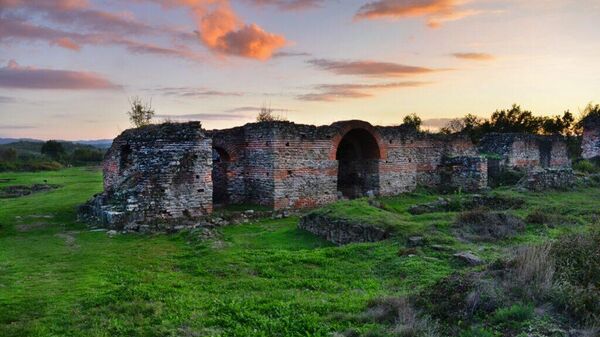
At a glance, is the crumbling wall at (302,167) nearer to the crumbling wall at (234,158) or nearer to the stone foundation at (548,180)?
the crumbling wall at (234,158)

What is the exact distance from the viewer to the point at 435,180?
22.6m

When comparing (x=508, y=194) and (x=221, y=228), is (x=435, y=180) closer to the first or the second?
(x=508, y=194)

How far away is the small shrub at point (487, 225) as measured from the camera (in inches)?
401

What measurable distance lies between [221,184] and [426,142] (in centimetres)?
1002

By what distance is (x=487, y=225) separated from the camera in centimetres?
1069

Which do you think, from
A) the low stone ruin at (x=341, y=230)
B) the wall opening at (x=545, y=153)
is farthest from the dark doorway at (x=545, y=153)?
the low stone ruin at (x=341, y=230)

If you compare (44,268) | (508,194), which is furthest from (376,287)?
(508,194)

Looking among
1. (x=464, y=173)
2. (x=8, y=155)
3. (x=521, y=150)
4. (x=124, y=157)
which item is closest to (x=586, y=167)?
(x=521, y=150)

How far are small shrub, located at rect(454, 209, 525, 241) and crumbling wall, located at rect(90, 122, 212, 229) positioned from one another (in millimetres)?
8084

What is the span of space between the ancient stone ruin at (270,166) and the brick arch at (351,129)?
40 millimetres

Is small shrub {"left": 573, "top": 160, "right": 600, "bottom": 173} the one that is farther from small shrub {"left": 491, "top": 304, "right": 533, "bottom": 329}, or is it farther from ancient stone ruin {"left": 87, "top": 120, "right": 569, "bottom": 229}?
small shrub {"left": 491, "top": 304, "right": 533, "bottom": 329}

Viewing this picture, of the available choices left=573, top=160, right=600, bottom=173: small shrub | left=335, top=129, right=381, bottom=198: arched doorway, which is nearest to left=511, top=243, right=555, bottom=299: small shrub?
left=335, top=129, right=381, bottom=198: arched doorway

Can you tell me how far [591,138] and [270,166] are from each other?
21.6 metres

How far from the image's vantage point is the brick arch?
18219mm
